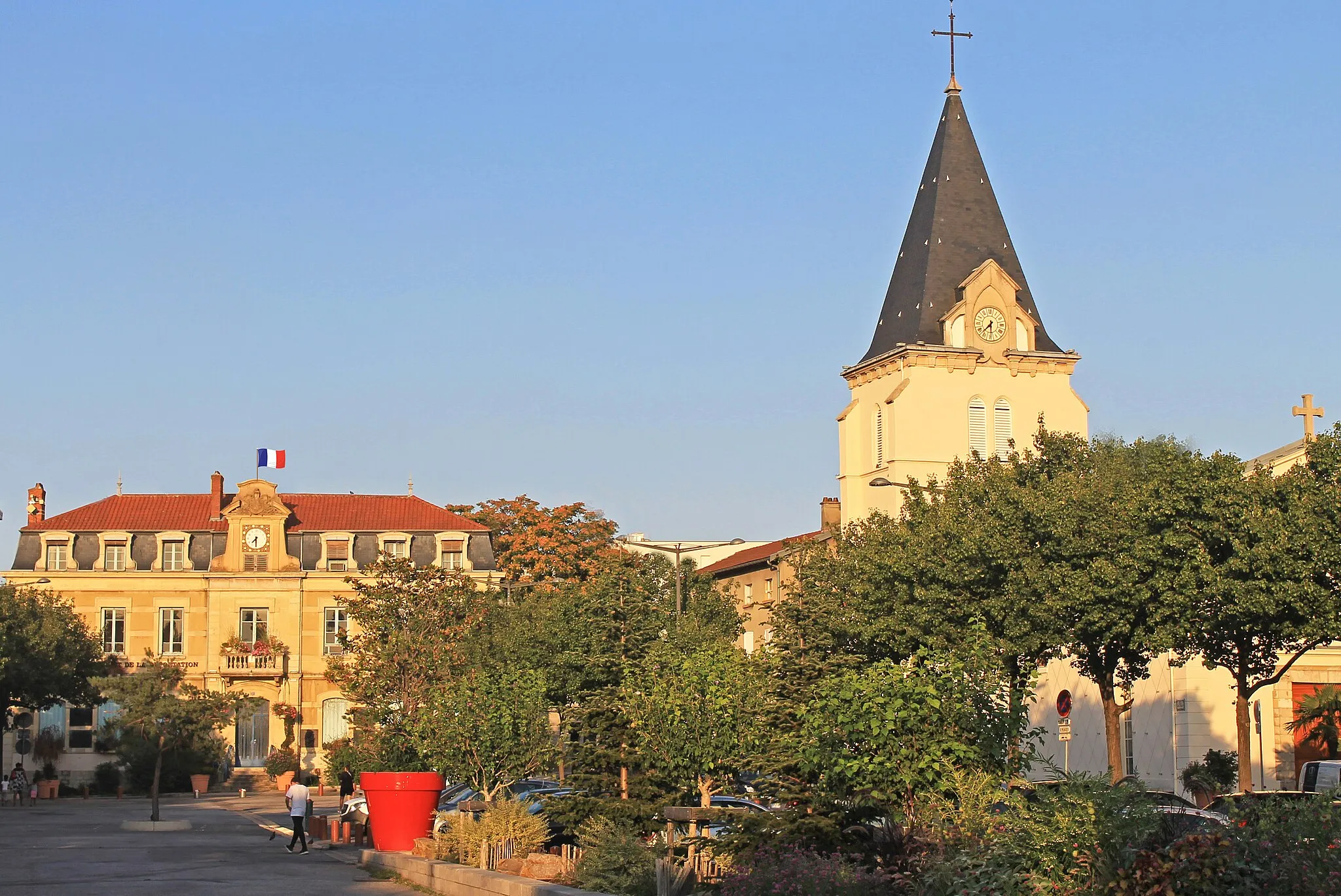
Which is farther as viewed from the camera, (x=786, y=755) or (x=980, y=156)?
(x=980, y=156)

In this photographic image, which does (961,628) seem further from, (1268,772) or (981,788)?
Answer: (981,788)

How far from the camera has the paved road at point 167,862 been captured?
78.4ft

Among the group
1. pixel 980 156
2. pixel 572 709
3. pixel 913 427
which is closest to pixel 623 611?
pixel 572 709

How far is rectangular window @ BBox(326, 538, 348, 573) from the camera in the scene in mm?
80812

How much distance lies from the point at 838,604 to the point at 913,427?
110 feet

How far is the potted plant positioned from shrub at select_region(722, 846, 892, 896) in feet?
191

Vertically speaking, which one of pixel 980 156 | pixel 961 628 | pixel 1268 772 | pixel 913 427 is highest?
pixel 980 156

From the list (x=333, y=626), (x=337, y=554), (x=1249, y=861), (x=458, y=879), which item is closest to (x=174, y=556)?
(x=337, y=554)

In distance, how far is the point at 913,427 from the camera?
2958 inches

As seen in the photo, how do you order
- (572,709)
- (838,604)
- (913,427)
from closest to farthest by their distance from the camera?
(572,709)
(838,604)
(913,427)

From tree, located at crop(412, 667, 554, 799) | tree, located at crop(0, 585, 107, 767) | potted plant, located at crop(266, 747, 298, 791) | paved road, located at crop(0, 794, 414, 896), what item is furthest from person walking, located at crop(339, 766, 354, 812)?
potted plant, located at crop(266, 747, 298, 791)

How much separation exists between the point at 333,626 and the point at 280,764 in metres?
8.19

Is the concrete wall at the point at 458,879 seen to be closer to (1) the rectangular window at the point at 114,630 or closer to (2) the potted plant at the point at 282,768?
(2) the potted plant at the point at 282,768

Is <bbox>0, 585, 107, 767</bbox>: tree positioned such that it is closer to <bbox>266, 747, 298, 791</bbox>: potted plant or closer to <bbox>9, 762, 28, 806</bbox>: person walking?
<bbox>9, 762, 28, 806</bbox>: person walking
